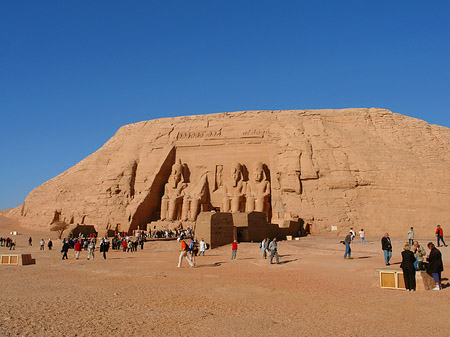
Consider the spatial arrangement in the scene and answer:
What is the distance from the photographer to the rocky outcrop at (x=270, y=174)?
72.9ft

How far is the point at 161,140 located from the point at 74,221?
841cm

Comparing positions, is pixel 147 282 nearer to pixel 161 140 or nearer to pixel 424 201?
pixel 424 201

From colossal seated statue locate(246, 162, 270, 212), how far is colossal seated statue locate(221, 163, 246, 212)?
1.47 ft

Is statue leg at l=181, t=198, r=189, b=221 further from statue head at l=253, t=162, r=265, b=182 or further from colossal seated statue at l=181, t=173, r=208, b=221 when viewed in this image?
statue head at l=253, t=162, r=265, b=182

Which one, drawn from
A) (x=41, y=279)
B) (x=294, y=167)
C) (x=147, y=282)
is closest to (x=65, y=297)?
(x=147, y=282)

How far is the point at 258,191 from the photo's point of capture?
2544 cm

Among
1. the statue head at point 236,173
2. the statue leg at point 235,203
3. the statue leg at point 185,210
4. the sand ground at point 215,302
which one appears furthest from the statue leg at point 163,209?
the sand ground at point 215,302

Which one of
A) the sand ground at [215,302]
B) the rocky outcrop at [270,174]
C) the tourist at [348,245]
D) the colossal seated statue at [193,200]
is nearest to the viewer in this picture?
the sand ground at [215,302]

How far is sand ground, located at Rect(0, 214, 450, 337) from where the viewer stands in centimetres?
488

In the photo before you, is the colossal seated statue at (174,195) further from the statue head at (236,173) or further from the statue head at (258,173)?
the statue head at (258,173)

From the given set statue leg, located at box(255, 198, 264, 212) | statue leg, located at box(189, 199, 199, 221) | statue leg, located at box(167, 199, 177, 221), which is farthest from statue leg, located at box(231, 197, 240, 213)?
statue leg, located at box(167, 199, 177, 221)

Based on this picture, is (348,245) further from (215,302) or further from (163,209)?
(163,209)

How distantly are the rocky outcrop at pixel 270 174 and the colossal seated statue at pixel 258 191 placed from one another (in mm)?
68

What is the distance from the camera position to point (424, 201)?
21.4 metres
